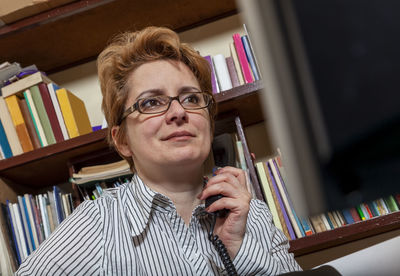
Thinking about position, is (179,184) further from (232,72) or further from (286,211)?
(232,72)

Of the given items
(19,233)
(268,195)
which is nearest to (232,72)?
(268,195)

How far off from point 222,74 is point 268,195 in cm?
53

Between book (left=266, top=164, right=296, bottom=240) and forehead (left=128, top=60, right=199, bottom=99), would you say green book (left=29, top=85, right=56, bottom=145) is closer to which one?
forehead (left=128, top=60, right=199, bottom=99)

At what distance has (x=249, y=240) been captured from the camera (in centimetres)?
103

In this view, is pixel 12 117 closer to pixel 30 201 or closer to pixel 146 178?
pixel 30 201

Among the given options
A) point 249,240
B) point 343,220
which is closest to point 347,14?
point 249,240

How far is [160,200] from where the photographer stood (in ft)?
3.58

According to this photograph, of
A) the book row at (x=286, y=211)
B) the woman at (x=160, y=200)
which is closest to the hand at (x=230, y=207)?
the woman at (x=160, y=200)

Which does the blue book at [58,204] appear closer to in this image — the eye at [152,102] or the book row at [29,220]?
the book row at [29,220]

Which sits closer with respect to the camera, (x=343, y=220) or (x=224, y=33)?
(x=343, y=220)

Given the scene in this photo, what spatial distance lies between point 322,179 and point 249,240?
871 mm

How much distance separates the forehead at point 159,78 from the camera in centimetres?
116

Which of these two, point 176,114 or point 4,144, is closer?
point 176,114

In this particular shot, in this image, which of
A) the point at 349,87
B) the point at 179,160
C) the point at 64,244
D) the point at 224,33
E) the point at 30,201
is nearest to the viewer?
the point at 349,87
